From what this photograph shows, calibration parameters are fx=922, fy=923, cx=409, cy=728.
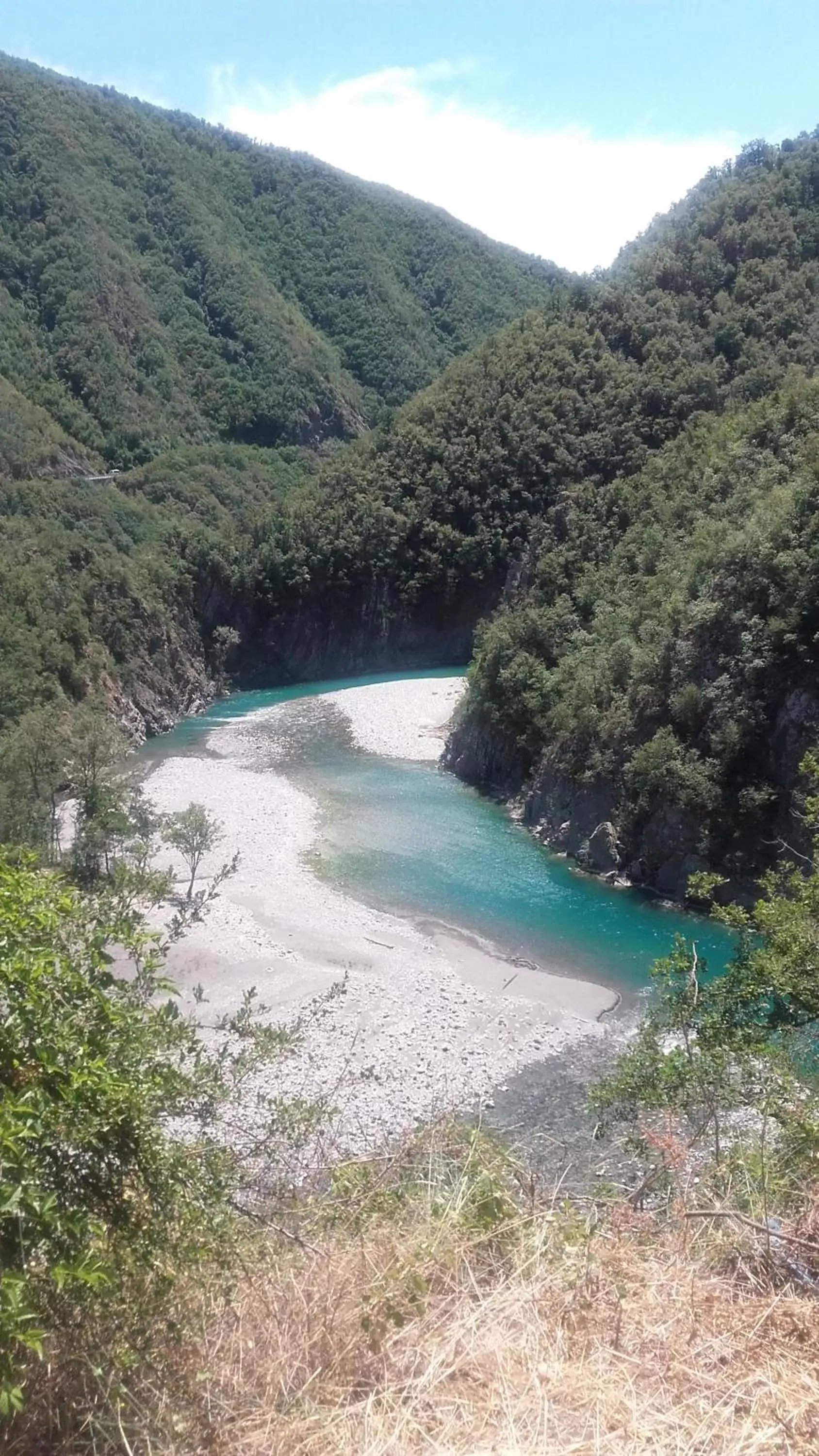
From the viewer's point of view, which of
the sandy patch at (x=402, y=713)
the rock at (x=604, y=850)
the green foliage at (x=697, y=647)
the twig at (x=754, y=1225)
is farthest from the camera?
the sandy patch at (x=402, y=713)

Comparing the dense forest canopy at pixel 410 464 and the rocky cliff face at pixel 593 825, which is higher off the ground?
the dense forest canopy at pixel 410 464

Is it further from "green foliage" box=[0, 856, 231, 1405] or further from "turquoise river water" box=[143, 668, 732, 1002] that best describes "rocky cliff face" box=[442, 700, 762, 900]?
"green foliage" box=[0, 856, 231, 1405]

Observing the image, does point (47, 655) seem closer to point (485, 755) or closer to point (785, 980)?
point (485, 755)

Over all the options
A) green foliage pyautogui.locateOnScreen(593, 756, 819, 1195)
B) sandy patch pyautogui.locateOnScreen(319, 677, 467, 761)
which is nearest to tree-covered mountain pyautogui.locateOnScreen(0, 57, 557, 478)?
sandy patch pyautogui.locateOnScreen(319, 677, 467, 761)

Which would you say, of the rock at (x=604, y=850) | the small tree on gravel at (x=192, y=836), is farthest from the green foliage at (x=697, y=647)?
the small tree on gravel at (x=192, y=836)

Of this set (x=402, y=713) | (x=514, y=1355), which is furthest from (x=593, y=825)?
(x=514, y=1355)

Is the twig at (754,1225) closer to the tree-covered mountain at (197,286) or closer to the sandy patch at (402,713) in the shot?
the sandy patch at (402,713)
